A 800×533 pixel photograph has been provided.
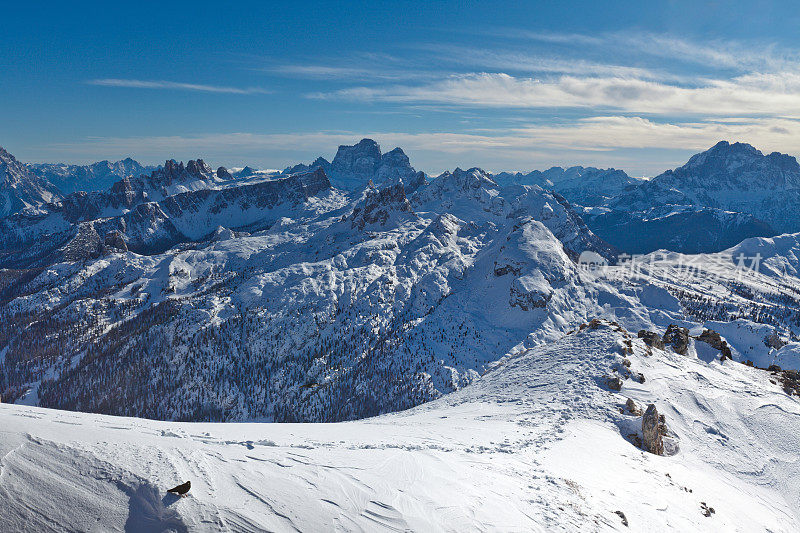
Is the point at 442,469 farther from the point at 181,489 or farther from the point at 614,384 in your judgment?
the point at 614,384

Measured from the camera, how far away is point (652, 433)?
41938 millimetres

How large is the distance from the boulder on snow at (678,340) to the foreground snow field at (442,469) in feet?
53.2

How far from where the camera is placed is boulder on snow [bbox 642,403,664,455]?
41312 millimetres

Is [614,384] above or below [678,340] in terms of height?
below

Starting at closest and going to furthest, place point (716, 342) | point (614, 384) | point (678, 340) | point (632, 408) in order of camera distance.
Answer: point (632, 408) → point (614, 384) → point (678, 340) → point (716, 342)

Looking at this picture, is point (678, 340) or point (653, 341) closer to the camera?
point (653, 341)

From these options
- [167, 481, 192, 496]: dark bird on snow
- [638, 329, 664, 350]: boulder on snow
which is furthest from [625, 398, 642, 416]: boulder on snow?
[167, 481, 192, 496]: dark bird on snow

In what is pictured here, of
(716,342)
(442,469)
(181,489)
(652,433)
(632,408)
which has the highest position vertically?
(181,489)

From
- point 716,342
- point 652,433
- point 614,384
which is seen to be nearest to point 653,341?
point 716,342

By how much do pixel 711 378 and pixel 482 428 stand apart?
4408cm

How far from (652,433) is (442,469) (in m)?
30.3

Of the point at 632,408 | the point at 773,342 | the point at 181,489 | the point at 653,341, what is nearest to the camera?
the point at 181,489

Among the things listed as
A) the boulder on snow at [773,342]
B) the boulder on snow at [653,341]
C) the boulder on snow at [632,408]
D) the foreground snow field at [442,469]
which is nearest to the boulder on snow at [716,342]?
the boulder on snow at [653,341]

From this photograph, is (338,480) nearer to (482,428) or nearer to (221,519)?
(221,519)
